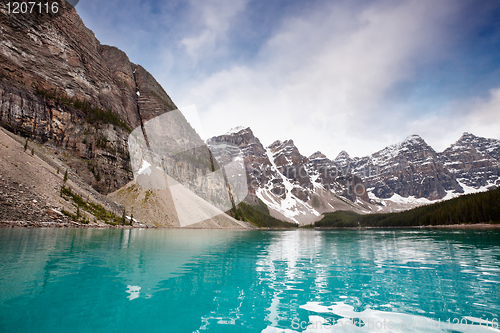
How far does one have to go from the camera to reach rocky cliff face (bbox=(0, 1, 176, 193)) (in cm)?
8694

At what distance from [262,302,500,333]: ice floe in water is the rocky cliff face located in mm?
105836

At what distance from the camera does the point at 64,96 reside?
10600cm

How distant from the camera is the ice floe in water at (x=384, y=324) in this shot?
24.8 ft

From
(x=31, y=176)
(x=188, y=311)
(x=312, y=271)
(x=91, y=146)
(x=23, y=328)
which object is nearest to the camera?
(x=23, y=328)

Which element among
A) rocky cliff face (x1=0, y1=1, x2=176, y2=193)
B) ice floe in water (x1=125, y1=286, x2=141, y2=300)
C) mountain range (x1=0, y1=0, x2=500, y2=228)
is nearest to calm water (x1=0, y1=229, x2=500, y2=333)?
ice floe in water (x1=125, y1=286, x2=141, y2=300)

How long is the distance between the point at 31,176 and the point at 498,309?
78651 millimetres

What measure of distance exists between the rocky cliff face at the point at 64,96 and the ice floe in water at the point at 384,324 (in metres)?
106

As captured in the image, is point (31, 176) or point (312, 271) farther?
point (31, 176)

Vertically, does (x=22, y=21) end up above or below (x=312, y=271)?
above

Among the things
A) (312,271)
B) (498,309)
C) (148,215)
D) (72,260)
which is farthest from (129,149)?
(498,309)

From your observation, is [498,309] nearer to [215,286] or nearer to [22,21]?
[215,286]

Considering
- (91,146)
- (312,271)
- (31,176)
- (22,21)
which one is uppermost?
(22,21)

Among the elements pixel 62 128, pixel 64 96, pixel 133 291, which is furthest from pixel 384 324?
pixel 64 96

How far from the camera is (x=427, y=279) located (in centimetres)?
1427
